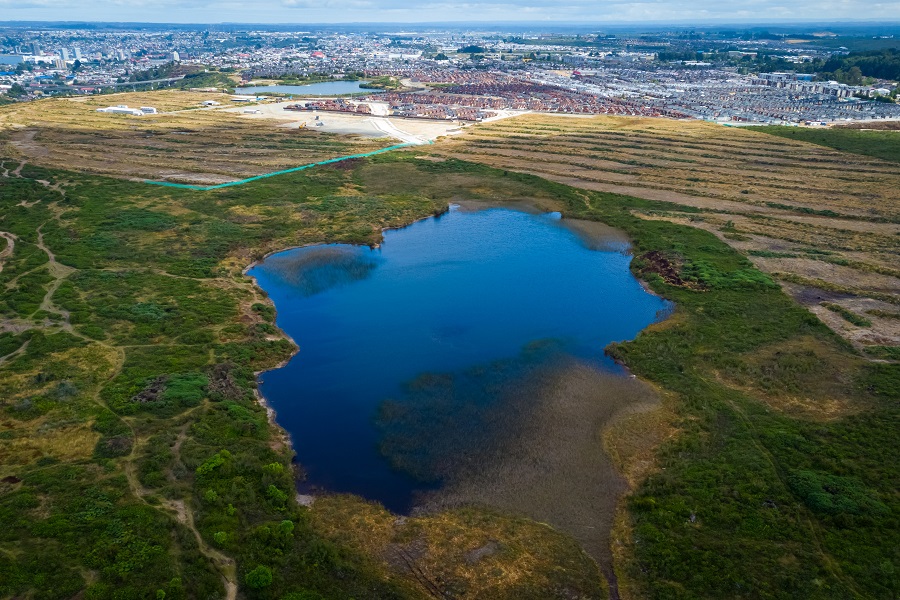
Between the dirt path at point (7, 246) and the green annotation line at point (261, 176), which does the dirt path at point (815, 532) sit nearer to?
the dirt path at point (7, 246)

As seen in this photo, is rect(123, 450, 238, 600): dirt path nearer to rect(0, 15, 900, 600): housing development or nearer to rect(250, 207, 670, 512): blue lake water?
rect(0, 15, 900, 600): housing development

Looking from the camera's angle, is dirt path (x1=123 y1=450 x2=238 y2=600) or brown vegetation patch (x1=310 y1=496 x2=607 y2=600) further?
brown vegetation patch (x1=310 y1=496 x2=607 y2=600)

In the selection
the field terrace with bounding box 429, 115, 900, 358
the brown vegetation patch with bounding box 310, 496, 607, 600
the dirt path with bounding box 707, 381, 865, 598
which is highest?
the field terrace with bounding box 429, 115, 900, 358

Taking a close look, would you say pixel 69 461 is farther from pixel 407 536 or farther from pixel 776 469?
pixel 776 469

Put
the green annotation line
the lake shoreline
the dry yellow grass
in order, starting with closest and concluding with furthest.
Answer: the lake shoreline → the green annotation line → the dry yellow grass

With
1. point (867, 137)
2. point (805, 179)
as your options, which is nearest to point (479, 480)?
point (805, 179)

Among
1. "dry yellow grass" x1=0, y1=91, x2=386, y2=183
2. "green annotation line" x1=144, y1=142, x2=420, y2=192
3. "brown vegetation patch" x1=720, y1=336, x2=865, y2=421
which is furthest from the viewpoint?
"dry yellow grass" x1=0, y1=91, x2=386, y2=183

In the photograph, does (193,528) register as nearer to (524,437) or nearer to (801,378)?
(524,437)

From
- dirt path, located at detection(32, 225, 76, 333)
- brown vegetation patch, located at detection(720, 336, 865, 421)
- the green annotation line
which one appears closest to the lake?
the green annotation line
